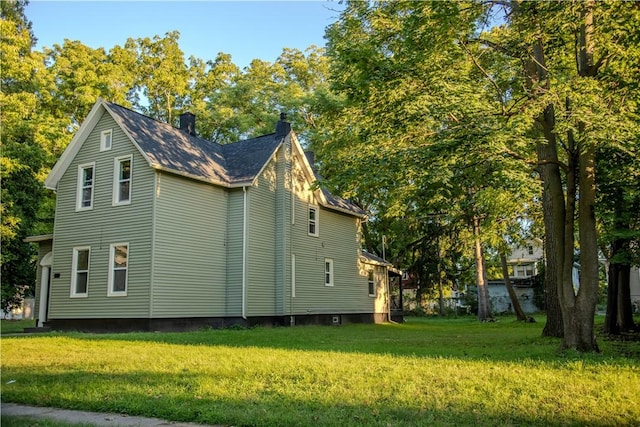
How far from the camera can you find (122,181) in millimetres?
18328

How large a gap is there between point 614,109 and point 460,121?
115 inches

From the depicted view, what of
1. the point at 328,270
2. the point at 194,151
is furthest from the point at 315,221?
the point at 194,151

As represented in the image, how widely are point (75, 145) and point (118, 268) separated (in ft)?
17.6

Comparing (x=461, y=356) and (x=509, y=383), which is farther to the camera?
(x=461, y=356)

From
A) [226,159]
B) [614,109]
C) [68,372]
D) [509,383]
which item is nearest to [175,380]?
[68,372]

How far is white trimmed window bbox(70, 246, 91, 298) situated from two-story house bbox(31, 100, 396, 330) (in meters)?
0.04

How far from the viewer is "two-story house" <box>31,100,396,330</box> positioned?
1736 cm

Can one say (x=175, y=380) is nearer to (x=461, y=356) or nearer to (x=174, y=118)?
(x=461, y=356)

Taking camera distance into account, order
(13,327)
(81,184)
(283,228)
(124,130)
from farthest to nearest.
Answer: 1. (13,327)
2. (283,228)
3. (81,184)
4. (124,130)

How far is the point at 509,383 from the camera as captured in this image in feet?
22.9

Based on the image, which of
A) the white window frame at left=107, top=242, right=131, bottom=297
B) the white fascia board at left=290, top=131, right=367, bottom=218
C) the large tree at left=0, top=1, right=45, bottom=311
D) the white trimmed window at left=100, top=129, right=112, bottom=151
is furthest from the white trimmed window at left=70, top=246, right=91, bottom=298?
the white fascia board at left=290, top=131, right=367, bottom=218

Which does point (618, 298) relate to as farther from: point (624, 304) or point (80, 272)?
point (80, 272)

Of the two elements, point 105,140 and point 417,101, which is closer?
point 417,101

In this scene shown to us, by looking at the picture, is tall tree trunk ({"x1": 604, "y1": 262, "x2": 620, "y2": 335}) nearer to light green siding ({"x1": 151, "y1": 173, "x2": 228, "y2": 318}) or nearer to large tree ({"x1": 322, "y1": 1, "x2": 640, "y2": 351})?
Result: large tree ({"x1": 322, "y1": 1, "x2": 640, "y2": 351})
